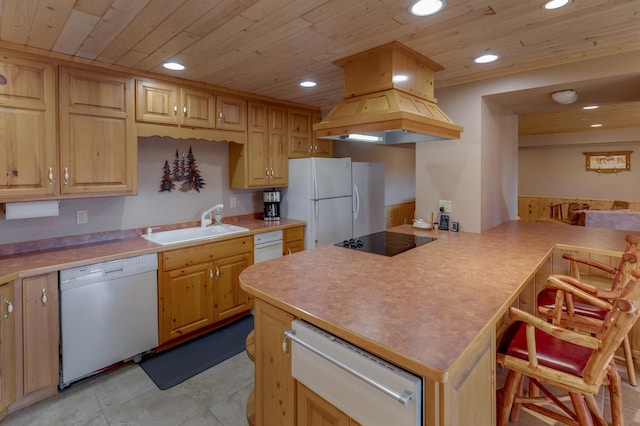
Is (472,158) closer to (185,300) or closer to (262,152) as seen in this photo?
(262,152)

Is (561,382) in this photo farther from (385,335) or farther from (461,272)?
(385,335)

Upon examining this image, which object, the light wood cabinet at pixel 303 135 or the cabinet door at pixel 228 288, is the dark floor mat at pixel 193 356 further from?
the light wood cabinet at pixel 303 135

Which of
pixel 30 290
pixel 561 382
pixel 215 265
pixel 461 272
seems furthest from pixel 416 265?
pixel 30 290

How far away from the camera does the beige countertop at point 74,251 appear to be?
6.99 feet

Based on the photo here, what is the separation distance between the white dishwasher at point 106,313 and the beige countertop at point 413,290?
49.9 inches

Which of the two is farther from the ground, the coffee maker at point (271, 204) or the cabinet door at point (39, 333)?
the coffee maker at point (271, 204)

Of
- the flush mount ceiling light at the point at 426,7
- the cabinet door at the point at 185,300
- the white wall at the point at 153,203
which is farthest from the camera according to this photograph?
the cabinet door at the point at 185,300

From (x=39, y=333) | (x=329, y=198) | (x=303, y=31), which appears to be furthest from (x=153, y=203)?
(x=303, y=31)

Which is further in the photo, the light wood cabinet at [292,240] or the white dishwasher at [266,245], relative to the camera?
the light wood cabinet at [292,240]

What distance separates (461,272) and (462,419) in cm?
81

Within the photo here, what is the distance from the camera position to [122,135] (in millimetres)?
2674

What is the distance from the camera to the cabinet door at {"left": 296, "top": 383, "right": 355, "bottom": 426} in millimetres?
1264

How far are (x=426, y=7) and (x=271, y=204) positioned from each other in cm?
279

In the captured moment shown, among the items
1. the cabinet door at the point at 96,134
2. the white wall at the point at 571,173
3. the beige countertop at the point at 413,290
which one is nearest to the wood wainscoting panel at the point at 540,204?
the white wall at the point at 571,173
